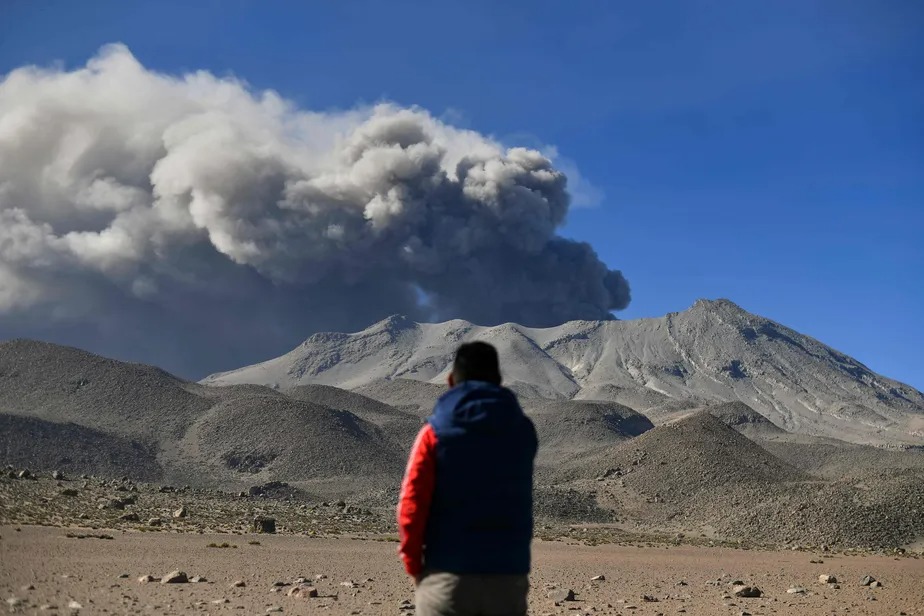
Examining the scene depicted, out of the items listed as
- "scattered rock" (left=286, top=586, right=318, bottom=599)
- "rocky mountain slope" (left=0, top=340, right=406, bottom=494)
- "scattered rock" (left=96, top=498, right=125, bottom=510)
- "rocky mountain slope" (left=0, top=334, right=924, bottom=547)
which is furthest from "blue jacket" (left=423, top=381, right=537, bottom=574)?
"rocky mountain slope" (left=0, top=340, right=406, bottom=494)

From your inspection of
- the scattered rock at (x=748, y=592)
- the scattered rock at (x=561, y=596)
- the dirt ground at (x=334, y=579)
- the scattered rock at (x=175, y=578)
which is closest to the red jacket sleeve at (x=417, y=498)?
the dirt ground at (x=334, y=579)

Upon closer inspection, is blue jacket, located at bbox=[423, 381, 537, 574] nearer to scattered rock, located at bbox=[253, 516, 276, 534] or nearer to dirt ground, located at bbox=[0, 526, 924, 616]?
dirt ground, located at bbox=[0, 526, 924, 616]

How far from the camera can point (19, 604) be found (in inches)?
430

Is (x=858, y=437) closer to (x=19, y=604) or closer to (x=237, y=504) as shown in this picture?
(x=237, y=504)

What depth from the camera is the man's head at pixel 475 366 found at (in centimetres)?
468

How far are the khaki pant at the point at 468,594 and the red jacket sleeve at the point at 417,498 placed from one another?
0.15m

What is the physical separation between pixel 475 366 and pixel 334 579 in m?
14.1

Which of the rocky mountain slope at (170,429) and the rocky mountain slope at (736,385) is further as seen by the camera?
the rocky mountain slope at (736,385)

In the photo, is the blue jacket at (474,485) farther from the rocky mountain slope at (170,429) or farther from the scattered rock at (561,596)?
the rocky mountain slope at (170,429)

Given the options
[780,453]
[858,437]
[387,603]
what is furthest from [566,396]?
[387,603]

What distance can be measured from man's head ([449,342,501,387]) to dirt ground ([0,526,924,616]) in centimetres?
815

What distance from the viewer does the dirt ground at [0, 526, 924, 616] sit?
42.0ft

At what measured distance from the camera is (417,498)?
438 centimetres

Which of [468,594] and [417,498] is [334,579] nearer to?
[468,594]
